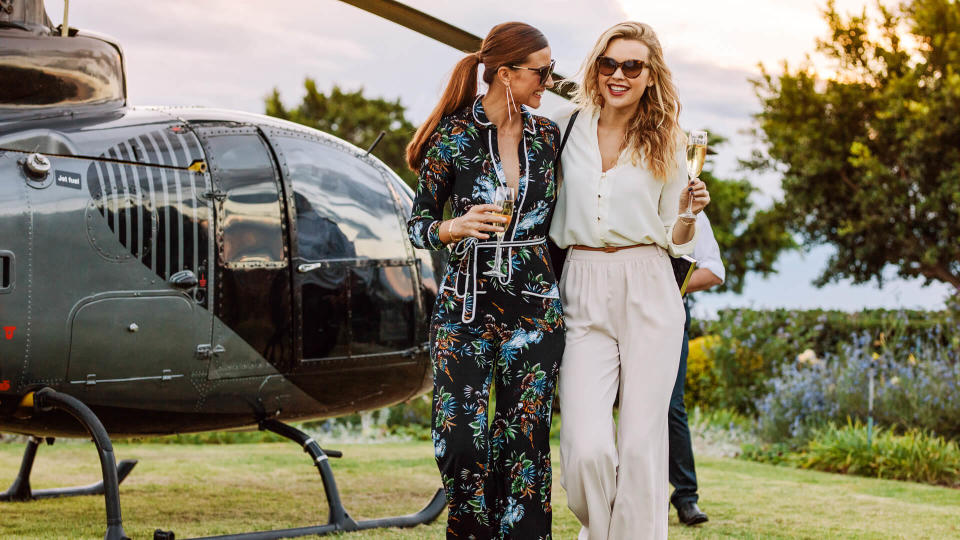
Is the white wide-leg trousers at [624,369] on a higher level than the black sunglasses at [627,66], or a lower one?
lower

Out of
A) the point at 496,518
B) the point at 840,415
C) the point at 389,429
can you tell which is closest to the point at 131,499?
the point at 496,518

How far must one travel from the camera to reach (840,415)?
8406 mm

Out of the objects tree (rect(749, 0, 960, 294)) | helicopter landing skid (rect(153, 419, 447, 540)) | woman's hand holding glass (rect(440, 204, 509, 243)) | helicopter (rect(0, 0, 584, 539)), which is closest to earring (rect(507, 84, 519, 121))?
woman's hand holding glass (rect(440, 204, 509, 243))

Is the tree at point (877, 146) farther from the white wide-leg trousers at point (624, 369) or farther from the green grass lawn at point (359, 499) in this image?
the white wide-leg trousers at point (624, 369)

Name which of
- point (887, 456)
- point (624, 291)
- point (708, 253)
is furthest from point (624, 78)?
point (887, 456)

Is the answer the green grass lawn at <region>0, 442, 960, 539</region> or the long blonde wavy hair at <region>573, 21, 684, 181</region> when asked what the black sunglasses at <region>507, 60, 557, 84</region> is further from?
the green grass lawn at <region>0, 442, 960, 539</region>

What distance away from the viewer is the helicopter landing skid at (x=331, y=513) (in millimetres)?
4527

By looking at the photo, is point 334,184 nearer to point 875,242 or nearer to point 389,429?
point 389,429

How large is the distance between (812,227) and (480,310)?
59.7ft

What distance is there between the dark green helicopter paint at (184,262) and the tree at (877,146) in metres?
14.6

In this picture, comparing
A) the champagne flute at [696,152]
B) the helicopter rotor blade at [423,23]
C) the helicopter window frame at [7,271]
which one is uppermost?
the helicopter rotor blade at [423,23]

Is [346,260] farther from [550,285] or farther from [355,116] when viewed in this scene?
[355,116]

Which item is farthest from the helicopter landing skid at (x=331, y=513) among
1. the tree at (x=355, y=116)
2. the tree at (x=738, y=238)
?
the tree at (x=738, y=238)

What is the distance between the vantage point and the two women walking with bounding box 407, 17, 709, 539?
2.90m
